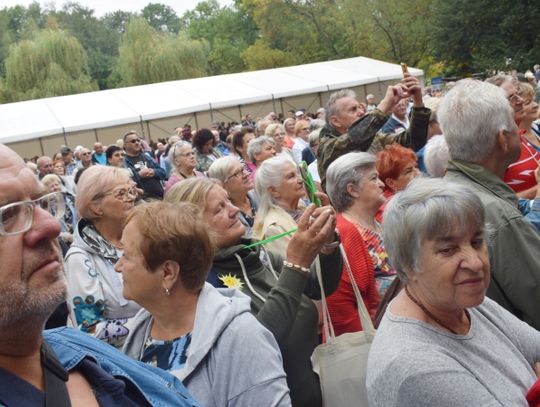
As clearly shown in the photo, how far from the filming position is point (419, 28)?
42.8 m

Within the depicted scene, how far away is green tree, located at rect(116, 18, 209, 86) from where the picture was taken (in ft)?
129

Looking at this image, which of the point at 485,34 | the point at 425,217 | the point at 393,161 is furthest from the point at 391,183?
the point at 485,34

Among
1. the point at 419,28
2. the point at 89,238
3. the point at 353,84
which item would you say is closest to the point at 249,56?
the point at 419,28

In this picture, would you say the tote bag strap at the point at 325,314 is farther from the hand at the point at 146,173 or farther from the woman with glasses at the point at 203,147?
the woman with glasses at the point at 203,147

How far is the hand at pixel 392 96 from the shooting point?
465 centimetres

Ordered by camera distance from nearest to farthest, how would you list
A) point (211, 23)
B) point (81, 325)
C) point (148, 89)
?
point (81, 325) < point (148, 89) < point (211, 23)

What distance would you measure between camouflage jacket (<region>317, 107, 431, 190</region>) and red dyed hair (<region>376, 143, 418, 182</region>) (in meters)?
0.19

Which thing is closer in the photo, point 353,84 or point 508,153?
point 508,153

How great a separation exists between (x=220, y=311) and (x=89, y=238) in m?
1.46

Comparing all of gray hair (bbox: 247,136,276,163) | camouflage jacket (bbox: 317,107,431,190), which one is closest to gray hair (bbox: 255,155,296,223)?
camouflage jacket (bbox: 317,107,431,190)

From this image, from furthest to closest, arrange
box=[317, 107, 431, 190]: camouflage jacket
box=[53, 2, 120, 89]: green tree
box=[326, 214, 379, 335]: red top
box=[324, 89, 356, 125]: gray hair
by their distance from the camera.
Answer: box=[53, 2, 120, 89]: green tree
box=[324, 89, 356, 125]: gray hair
box=[317, 107, 431, 190]: camouflage jacket
box=[326, 214, 379, 335]: red top

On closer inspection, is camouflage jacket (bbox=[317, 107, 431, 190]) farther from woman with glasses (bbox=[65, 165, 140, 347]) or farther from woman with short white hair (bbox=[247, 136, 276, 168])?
woman with short white hair (bbox=[247, 136, 276, 168])

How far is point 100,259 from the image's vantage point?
11.6 feet

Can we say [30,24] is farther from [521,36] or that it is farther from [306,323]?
[306,323]
